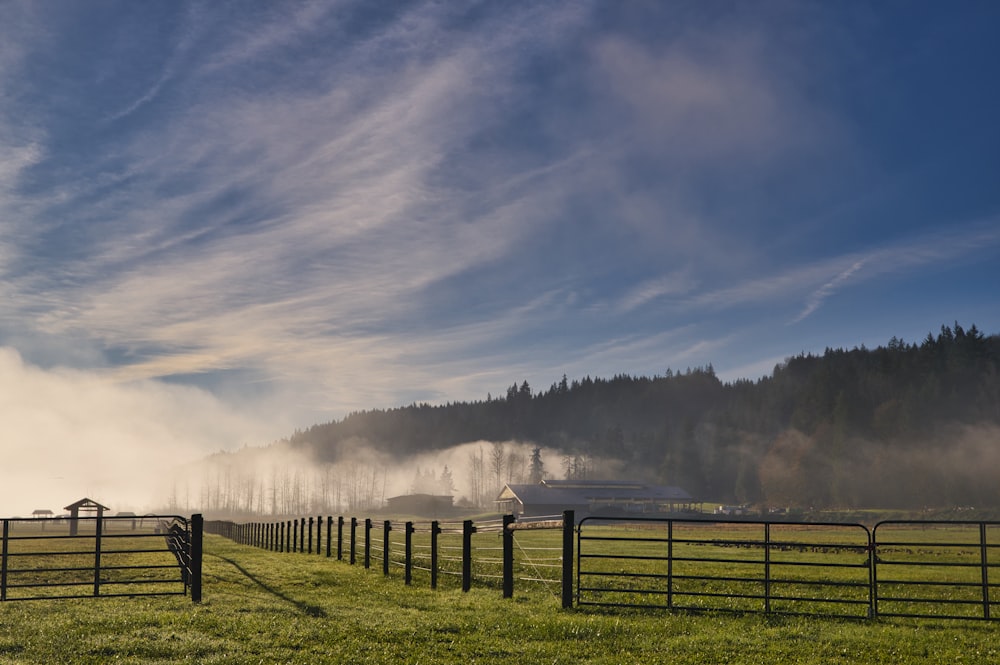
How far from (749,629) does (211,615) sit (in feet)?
33.4

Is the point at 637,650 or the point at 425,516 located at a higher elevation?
the point at 637,650

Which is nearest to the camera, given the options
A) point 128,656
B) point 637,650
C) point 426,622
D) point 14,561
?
point 128,656

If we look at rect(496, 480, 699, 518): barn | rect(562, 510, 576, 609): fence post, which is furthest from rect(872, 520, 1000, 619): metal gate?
rect(496, 480, 699, 518): barn

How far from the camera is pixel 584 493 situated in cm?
14888

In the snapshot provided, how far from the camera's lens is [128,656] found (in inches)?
496

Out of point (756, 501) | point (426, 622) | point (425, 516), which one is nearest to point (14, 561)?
point (426, 622)

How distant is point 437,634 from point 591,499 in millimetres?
130390

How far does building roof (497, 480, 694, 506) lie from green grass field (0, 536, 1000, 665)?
11766 centimetres

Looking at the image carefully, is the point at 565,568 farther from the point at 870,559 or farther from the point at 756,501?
the point at 756,501

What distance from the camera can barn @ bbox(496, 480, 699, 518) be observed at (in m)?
136

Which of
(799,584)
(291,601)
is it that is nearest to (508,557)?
(291,601)

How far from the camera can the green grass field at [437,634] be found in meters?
12.9

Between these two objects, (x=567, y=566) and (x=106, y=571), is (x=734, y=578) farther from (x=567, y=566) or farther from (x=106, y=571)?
(x=106, y=571)

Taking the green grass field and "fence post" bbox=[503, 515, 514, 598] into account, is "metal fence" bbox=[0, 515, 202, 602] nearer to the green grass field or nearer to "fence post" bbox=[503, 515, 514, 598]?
the green grass field
